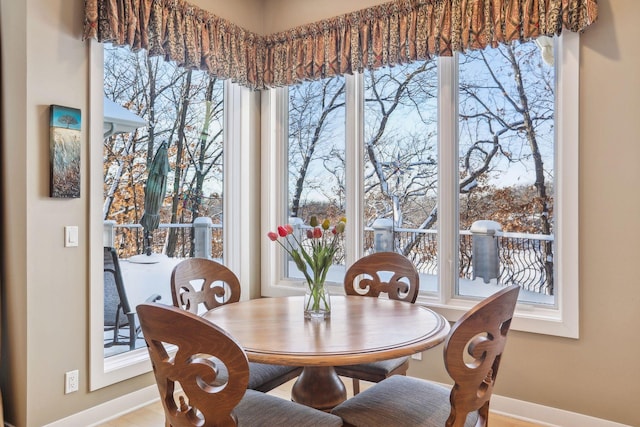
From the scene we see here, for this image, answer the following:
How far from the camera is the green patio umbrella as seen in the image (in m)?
2.87

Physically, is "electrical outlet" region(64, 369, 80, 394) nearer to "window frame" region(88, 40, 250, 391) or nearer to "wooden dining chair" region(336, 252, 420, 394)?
"window frame" region(88, 40, 250, 391)

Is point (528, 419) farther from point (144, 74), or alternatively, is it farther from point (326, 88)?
point (144, 74)

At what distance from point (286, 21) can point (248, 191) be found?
135 cm

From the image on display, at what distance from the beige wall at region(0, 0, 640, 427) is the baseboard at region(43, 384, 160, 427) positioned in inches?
2.0

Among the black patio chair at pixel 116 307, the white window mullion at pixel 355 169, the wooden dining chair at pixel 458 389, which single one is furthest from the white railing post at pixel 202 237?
the wooden dining chair at pixel 458 389

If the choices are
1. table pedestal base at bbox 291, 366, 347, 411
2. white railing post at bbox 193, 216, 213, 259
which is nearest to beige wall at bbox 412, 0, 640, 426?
table pedestal base at bbox 291, 366, 347, 411

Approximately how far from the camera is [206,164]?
3.28m

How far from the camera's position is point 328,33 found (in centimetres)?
308

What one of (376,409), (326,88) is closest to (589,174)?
(376,409)

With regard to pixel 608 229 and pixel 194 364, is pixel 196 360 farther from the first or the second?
pixel 608 229

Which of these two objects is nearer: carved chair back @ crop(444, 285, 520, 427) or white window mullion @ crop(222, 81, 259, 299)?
carved chair back @ crop(444, 285, 520, 427)

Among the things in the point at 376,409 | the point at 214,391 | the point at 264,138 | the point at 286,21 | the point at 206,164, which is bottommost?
the point at 376,409

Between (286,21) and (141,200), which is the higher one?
(286,21)

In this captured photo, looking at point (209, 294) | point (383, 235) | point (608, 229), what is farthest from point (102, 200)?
point (608, 229)
